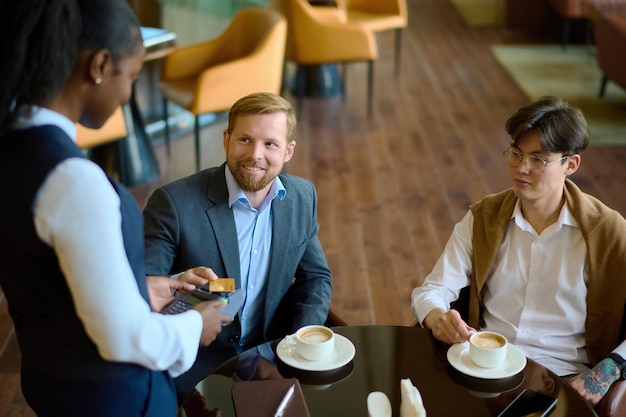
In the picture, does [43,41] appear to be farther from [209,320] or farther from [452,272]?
[452,272]

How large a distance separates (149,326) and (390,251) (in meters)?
2.94

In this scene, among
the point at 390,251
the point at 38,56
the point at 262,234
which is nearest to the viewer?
the point at 38,56

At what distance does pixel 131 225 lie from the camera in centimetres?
142

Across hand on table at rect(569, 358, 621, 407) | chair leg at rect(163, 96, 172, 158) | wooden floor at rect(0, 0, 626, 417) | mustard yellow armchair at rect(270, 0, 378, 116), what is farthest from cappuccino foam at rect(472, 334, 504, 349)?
mustard yellow armchair at rect(270, 0, 378, 116)

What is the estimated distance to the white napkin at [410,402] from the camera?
1.70m

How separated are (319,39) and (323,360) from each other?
4306 millimetres

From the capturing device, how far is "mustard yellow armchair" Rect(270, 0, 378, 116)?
5.95 meters

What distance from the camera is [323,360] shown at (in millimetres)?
1979

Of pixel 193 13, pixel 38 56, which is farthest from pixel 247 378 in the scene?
pixel 193 13

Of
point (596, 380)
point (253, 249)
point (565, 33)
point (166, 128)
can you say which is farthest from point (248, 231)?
point (565, 33)

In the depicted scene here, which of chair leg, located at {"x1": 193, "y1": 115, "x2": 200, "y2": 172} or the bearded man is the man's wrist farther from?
chair leg, located at {"x1": 193, "y1": 115, "x2": 200, "y2": 172}

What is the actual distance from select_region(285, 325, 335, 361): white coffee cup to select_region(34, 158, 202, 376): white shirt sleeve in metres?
0.62

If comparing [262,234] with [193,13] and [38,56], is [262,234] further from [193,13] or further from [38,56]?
[193,13]

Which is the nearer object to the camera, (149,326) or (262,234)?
(149,326)
